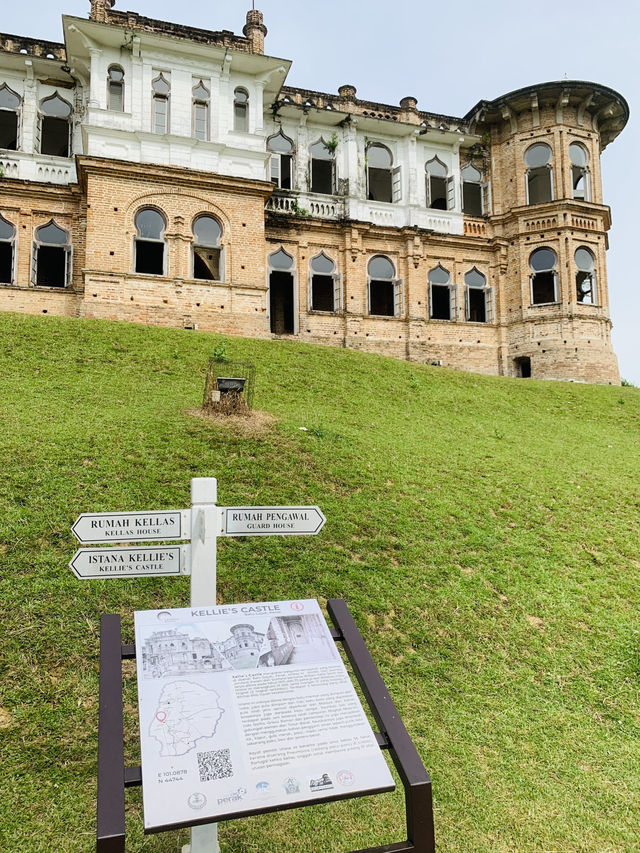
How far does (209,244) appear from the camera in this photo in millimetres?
20562

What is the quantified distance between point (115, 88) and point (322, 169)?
799cm

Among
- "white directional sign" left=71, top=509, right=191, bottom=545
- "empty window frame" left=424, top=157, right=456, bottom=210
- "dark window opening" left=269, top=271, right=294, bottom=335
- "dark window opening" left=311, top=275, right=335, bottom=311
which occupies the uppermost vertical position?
"empty window frame" left=424, top=157, right=456, bottom=210

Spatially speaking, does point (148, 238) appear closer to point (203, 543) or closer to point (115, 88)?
point (115, 88)

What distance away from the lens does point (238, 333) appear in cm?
1994

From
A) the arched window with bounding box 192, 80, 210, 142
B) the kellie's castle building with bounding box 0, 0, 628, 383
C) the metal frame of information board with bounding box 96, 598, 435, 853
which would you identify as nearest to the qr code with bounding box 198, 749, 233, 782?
the metal frame of information board with bounding box 96, 598, 435, 853

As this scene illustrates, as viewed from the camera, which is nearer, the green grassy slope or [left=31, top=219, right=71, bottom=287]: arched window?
the green grassy slope

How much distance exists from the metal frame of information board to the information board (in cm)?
11

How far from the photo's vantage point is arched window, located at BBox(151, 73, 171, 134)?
2067cm

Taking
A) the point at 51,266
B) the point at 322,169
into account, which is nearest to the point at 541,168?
the point at 322,169

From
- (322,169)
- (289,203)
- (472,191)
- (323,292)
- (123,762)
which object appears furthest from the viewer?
(323,292)

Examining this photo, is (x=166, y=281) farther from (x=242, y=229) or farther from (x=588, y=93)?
(x=588, y=93)

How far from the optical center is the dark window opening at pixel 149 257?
66.7 ft

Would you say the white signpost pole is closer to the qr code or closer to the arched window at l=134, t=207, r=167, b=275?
the qr code

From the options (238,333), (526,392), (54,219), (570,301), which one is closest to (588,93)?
(570,301)
